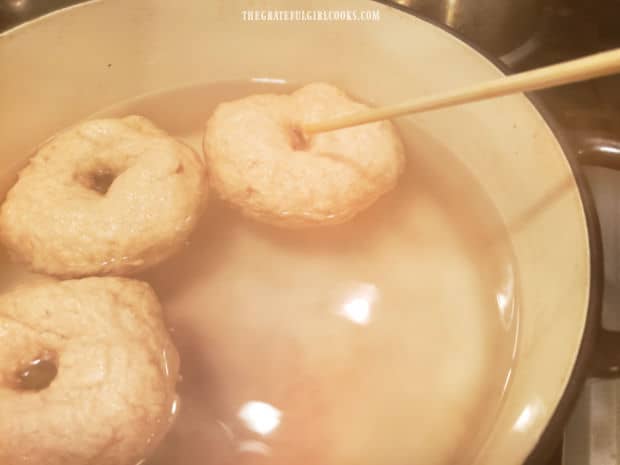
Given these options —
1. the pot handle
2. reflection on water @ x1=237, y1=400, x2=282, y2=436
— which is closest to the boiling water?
reflection on water @ x1=237, y1=400, x2=282, y2=436

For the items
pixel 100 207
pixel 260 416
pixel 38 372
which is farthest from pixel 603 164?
pixel 38 372

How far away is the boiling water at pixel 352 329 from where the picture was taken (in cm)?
93

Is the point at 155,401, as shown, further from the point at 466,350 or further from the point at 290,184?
the point at 466,350

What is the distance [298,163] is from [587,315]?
499 mm

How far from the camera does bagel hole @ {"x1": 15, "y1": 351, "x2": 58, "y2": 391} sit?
0.88 metres

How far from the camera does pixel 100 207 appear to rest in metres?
0.96

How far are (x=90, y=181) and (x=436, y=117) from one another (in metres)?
0.66

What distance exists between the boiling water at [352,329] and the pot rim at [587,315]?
19 centimetres

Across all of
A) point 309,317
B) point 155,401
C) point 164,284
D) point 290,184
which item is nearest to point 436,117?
point 290,184

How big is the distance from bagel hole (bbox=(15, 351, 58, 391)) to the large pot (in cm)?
42

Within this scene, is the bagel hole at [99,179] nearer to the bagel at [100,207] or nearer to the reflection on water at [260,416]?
the bagel at [100,207]

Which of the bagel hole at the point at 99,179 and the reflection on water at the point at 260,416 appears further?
the bagel hole at the point at 99,179

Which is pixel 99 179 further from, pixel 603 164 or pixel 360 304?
pixel 603 164

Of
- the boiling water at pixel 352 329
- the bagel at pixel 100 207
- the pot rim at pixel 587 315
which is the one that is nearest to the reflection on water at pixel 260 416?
the boiling water at pixel 352 329
